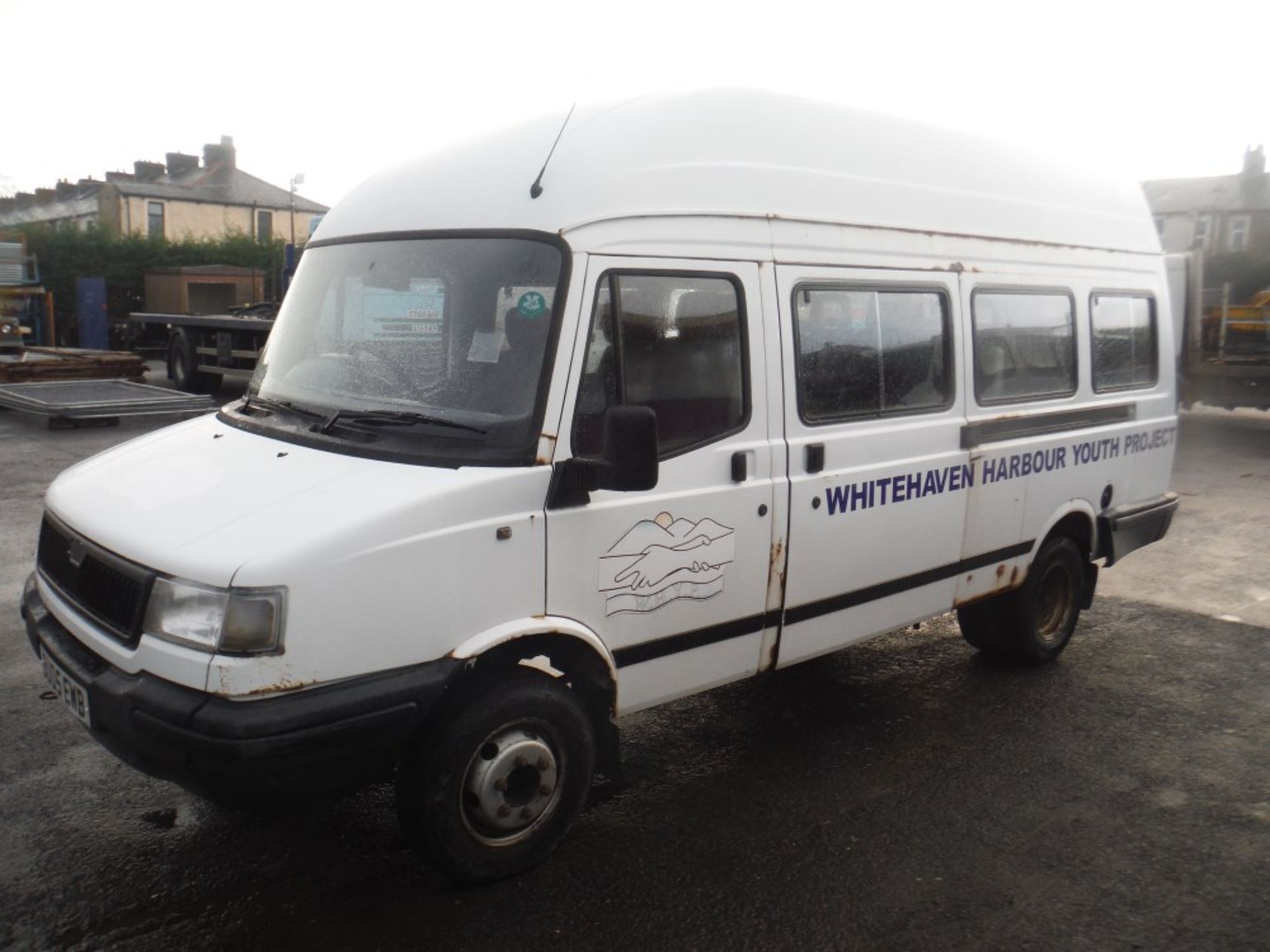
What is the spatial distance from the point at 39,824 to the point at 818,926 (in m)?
2.80

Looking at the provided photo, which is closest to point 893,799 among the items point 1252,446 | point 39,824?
point 39,824

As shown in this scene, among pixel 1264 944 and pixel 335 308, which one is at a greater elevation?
pixel 335 308

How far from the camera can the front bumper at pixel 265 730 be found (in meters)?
Result: 3.00

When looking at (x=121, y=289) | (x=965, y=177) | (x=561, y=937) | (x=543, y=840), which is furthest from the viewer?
(x=121, y=289)

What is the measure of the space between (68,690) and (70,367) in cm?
1601

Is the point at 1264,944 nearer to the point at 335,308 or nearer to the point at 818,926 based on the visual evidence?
the point at 818,926

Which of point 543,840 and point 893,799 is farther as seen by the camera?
point 893,799

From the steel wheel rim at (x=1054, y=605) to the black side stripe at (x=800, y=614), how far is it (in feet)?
1.49

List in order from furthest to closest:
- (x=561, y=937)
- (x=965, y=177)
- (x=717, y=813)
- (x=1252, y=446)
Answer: (x=1252, y=446) → (x=965, y=177) → (x=717, y=813) → (x=561, y=937)

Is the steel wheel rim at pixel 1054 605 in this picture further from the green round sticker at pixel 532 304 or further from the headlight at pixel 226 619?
the headlight at pixel 226 619

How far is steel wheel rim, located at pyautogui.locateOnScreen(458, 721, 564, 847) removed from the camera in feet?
11.5

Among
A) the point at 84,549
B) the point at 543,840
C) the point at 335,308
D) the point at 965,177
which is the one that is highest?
the point at 965,177

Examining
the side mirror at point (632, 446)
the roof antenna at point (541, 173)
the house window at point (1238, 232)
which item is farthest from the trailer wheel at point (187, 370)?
the house window at point (1238, 232)

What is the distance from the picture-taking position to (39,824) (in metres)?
3.97
